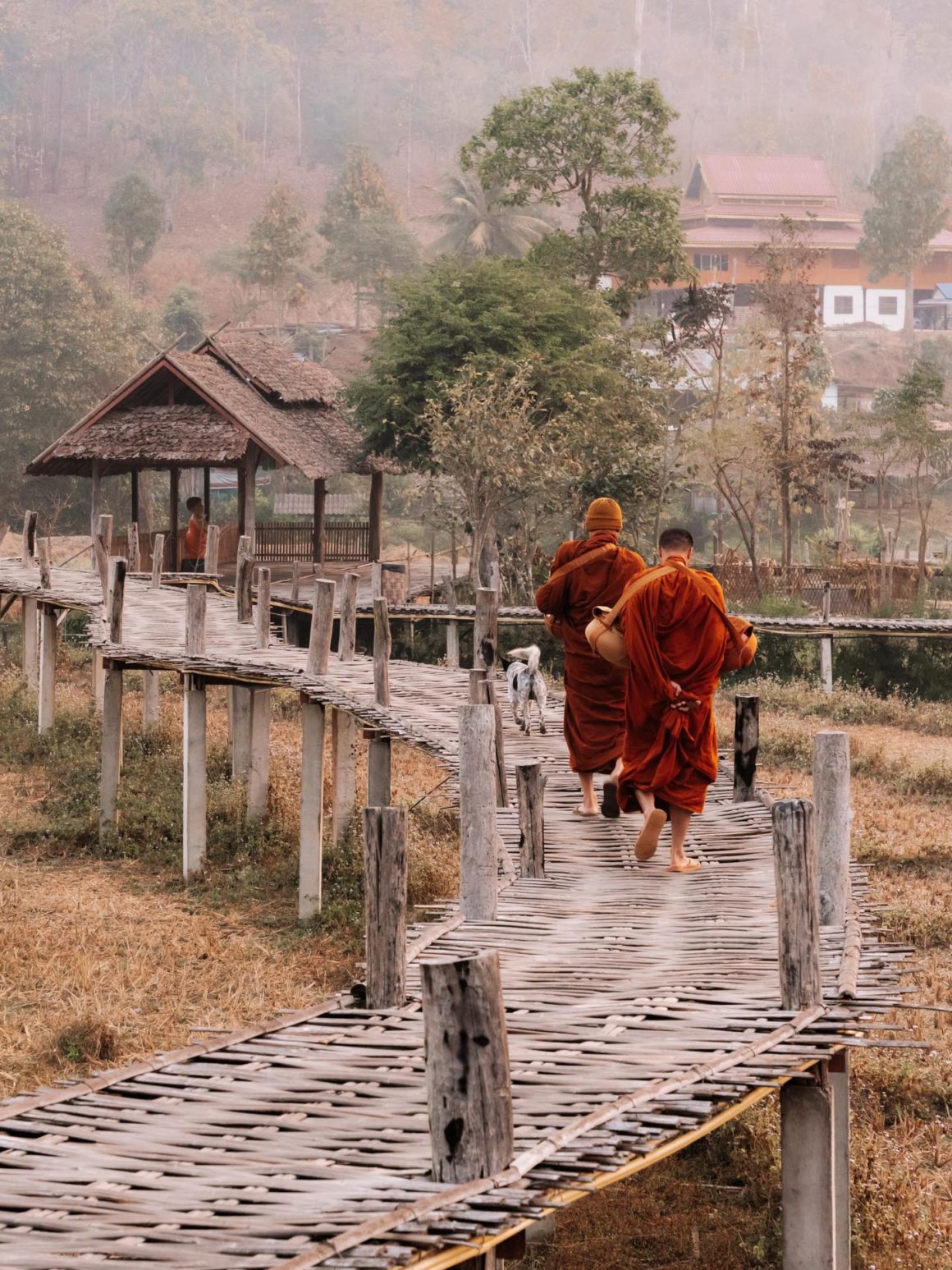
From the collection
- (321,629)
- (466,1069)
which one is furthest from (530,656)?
(466,1069)

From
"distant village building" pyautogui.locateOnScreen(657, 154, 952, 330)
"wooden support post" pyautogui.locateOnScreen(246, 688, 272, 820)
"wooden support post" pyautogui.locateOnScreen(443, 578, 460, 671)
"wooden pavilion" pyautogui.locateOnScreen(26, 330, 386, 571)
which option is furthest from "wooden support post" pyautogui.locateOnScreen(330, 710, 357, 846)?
"distant village building" pyautogui.locateOnScreen(657, 154, 952, 330)

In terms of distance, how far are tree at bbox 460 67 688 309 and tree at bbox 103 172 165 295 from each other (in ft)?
104

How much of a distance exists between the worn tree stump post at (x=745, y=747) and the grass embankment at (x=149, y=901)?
3078 mm

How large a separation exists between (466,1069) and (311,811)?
9.42m

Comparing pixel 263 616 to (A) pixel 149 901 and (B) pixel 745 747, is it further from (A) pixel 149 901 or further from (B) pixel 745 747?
(B) pixel 745 747

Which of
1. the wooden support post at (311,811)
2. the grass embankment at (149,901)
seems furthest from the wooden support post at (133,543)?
the wooden support post at (311,811)

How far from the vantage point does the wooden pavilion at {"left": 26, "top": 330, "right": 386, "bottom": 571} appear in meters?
25.4

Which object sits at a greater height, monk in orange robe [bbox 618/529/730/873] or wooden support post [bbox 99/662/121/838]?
monk in orange robe [bbox 618/529/730/873]

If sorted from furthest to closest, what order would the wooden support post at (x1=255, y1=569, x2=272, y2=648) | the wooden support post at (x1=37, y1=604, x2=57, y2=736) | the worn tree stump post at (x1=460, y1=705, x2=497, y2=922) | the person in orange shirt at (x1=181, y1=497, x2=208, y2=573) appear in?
the person in orange shirt at (x1=181, y1=497, x2=208, y2=573)
the wooden support post at (x1=37, y1=604, x2=57, y2=736)
the wooden support post at (x1=255, y1=569, x2=272, y2=648)
the worn tree stump post at (x1=460, y1=705, x2=497, y2=922)

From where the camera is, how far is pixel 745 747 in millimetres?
10094

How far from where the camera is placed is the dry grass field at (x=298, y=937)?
8562 millimetres

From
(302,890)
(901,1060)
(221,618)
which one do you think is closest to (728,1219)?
(901,1060)

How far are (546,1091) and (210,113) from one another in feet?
330

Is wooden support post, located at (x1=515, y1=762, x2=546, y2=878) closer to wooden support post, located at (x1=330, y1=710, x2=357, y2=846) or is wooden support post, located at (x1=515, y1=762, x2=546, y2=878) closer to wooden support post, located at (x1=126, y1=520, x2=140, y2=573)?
wooden support post, located at (x1=330, y1=710, x2=357, y2=846)
